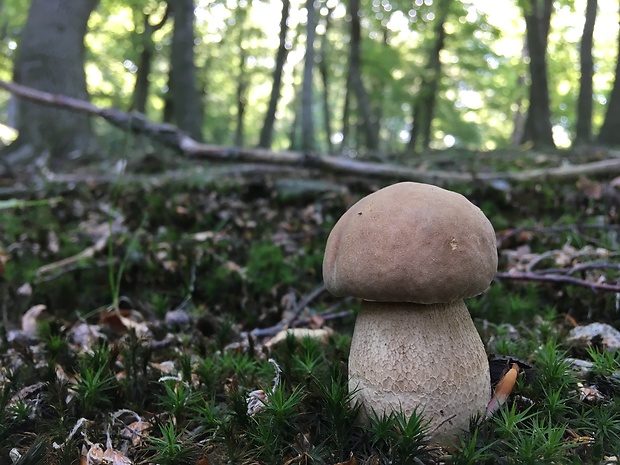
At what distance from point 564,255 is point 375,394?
2.26 m

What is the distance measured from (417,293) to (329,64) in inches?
849

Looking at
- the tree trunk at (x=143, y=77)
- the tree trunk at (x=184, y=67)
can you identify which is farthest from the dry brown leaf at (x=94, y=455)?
the tree trunk at (x=143, y=77)

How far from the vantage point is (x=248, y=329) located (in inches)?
117

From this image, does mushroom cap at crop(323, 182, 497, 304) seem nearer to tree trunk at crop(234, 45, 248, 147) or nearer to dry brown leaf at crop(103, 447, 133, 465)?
dry brown leaf at crop(103, 447, 133, 465)

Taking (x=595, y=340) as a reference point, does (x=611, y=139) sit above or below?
above

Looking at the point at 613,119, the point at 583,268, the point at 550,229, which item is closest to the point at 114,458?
the point at 583,268

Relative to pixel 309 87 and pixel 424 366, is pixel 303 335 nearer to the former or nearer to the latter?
pixel 424 366

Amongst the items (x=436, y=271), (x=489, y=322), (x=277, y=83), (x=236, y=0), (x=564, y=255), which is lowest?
(x=489, y=322)

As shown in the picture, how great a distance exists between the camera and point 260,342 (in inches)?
107

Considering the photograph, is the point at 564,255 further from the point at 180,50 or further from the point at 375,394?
the point at 180,50

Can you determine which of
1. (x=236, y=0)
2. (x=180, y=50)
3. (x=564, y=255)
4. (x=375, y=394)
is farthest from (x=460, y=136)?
(x=375, y=394)

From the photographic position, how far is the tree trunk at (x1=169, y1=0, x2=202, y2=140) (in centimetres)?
932

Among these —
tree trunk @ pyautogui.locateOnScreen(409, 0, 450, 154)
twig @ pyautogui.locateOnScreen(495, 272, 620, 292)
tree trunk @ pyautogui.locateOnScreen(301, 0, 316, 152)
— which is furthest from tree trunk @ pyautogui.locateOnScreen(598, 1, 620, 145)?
twig @ pyautogui.locateOnScreen(495, 272, 620, 292)

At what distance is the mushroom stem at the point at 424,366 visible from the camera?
5.60 feet
